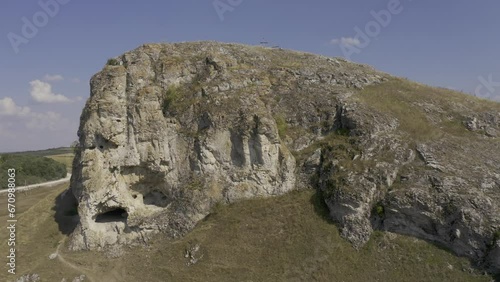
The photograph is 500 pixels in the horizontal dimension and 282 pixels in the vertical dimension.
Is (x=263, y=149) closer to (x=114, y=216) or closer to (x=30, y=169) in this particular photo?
(x=114, y=216)

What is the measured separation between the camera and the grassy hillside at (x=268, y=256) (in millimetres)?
24297

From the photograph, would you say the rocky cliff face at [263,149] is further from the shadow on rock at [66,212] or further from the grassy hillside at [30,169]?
the grassy hillside at [30,169]

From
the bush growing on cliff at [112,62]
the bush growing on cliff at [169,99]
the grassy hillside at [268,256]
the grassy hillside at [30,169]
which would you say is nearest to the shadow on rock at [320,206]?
the grassy hillside at [268,256]

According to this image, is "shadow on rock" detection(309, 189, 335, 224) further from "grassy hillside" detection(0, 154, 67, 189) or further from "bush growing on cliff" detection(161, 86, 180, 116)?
"grassy hillside" detection(0, 154, 67, 189)

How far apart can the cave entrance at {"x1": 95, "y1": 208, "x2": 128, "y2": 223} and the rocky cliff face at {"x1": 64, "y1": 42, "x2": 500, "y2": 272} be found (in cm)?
19

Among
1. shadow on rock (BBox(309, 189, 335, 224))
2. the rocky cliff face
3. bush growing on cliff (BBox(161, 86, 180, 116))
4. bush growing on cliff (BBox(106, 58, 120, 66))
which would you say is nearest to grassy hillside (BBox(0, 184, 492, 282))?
shadow on rock (BBox(309, 189, 335, 224))

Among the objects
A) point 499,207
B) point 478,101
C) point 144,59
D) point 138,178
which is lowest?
point 499,207

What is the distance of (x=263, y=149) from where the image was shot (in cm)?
3003

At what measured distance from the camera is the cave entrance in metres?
32.5

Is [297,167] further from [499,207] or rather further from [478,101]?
[478,101]

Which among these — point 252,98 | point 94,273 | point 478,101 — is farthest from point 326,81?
point 94,273

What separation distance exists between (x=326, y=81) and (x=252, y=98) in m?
8.97

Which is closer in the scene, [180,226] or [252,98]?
[180,226]

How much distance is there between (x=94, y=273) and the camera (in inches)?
1091
